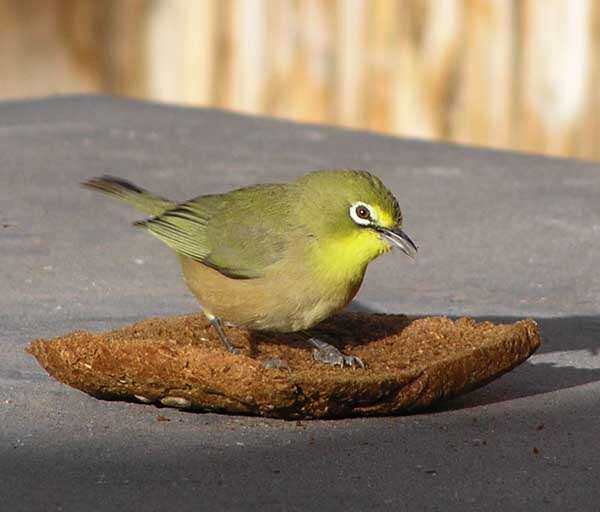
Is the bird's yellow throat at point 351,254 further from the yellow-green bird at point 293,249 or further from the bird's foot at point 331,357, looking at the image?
the bird's foot at point 331,357

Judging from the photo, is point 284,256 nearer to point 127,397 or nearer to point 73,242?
point 127,397

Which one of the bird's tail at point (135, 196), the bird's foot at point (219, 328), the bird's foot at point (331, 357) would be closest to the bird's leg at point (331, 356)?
the bird's foot at point (331, 357)

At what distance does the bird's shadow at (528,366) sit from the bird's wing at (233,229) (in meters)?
0.40

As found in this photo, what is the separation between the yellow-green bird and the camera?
16.2 feet

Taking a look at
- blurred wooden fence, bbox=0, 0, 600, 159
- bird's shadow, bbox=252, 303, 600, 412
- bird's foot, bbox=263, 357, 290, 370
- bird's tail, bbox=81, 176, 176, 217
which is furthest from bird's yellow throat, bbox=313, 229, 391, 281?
blurred wooden fence, bbox=0, 0, 600, 159

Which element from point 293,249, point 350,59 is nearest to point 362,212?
point 293,249

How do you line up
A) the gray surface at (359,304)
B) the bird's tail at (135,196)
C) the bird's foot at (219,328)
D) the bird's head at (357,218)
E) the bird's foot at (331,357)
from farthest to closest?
the bird's tail at (135,196) → the bird's foot at (219,328) → the bird's foot at (331,357) → the bird's head at (357,218) → the gray surface at (359,304)

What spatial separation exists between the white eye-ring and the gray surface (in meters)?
0.65

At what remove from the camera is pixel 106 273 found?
6.78 metres

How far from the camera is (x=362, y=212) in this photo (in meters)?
4.95

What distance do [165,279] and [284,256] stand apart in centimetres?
184

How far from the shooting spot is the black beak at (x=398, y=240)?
15.9ft

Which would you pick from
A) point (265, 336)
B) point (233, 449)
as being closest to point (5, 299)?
point (265, 336)

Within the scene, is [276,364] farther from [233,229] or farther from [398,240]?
[233,229]
